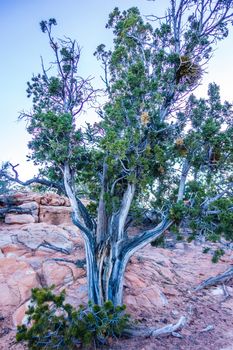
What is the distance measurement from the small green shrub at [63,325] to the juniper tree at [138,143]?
1.15 m

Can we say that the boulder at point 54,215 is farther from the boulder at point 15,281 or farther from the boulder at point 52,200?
the boulder at point 15,281

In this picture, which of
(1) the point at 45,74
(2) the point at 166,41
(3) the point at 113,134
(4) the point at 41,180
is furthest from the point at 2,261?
(2) the point at 166,41

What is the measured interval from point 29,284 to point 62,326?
3.01m

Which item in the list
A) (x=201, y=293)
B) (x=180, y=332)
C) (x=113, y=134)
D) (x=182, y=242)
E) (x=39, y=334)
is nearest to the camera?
(x=39, y=334)

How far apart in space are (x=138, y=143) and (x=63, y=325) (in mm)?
4952

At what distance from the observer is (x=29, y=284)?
8.05 m

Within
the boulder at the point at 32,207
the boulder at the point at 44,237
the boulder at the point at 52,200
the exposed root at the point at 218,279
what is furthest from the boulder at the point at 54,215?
the exposed root at the point at 218,279

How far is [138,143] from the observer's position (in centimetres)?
823

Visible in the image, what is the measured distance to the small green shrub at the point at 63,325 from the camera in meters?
5.02

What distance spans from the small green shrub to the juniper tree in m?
1.15

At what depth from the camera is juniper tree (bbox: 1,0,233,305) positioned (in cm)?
764

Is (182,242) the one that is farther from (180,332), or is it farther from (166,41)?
(166,41)

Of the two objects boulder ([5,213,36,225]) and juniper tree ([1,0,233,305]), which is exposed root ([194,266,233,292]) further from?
boulder ([5,213,36,225])

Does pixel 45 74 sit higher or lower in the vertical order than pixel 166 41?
lower
